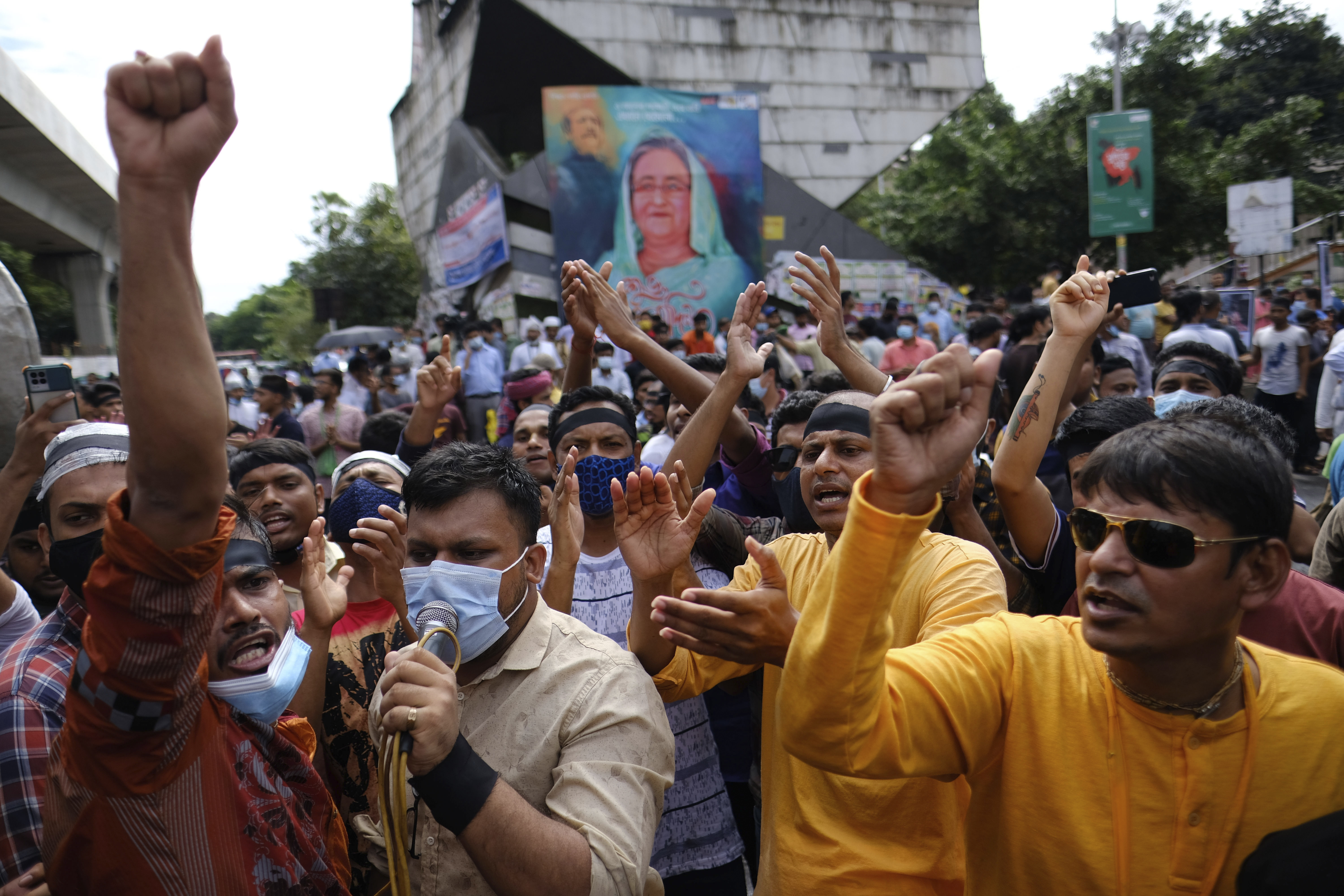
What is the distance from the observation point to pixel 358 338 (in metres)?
22.9

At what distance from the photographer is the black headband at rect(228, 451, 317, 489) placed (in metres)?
3.45

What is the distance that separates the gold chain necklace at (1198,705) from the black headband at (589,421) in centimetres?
237

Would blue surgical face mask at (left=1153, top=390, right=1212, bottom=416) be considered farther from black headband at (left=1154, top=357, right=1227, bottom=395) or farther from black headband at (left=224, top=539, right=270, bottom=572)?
black headband at (left=224, top=539, right=270, bottom=572)

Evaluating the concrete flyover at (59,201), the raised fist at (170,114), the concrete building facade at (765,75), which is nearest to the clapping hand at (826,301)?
the raised fist at (170,114)

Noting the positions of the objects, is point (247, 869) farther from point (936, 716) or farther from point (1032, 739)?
point (1032, 739)

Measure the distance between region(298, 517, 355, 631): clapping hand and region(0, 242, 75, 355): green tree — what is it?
21518 millimetres

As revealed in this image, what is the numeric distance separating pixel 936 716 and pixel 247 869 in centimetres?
130

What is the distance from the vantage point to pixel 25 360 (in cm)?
426

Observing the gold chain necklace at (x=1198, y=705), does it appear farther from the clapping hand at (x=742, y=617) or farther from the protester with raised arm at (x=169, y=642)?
the protester with raised arm at (x=169, y=642)

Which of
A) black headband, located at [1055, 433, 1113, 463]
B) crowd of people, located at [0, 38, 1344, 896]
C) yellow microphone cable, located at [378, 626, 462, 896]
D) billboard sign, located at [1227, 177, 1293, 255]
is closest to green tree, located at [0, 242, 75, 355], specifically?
crowd of people, located at [0, 38, 1344, 896]

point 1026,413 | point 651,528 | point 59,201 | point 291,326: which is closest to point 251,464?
point 651,528

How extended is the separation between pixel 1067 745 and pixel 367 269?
1459 inches

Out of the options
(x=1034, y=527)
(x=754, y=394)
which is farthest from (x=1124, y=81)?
(x=1034, y=527)

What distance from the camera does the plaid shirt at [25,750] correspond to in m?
1.61
